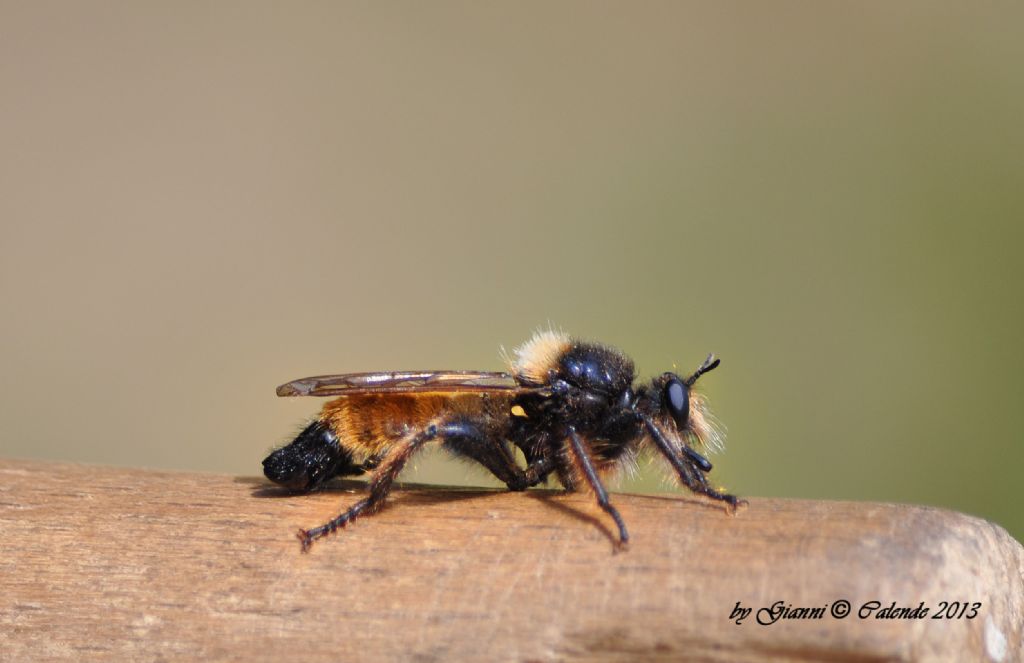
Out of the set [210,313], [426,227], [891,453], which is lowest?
[891,453]

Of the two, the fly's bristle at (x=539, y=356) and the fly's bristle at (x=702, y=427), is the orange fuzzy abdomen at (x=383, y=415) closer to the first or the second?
the fly's bristle at (x=539, y=356)

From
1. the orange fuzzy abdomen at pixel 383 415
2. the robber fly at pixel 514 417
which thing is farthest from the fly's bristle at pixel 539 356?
the orange fuzzy abdomen at pixel 383 415

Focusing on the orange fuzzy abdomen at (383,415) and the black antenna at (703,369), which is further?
the black antenna at (703,369)

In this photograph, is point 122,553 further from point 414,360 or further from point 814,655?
point 414,360

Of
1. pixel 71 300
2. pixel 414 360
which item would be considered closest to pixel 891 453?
pixel 414 360

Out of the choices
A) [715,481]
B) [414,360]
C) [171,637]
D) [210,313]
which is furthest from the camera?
[210,313]

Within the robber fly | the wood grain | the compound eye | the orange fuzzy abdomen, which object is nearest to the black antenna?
the robber fly

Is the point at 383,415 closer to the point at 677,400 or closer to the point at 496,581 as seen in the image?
the point at 677,400
